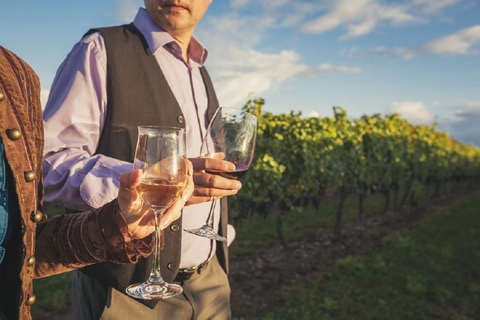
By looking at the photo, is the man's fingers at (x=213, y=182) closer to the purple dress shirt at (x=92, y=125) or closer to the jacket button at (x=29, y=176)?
the purple dress shirt at (x=92, y=125)

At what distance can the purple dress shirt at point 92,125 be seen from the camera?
1.69m

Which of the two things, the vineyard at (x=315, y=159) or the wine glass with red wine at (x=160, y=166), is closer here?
the wine glass with red wine at (x=160, y=166)

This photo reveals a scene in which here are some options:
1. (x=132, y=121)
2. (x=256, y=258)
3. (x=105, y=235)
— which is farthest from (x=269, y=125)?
(x=105, y=235)

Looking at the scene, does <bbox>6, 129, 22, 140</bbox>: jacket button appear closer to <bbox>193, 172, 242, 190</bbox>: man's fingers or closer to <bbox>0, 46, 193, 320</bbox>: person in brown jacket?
<bbox>0, 46, 193, 320</bbox>: person in brown jacket

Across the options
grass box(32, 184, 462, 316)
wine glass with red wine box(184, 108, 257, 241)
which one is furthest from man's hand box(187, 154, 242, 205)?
grass box(32, 184, 462, 316)

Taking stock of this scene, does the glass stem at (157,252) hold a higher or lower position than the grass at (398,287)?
higher

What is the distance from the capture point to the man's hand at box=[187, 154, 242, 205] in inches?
58.8

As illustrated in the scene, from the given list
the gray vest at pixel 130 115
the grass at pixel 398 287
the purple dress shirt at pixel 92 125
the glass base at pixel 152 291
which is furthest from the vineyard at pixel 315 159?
the glass base at pixel 152 291

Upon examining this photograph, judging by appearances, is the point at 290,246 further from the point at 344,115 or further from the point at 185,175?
the point at 185,175

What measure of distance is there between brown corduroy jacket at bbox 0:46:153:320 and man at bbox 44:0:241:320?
31 cm

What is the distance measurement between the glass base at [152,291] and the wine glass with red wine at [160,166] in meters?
0.16

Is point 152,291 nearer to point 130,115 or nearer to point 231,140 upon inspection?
point 231,140

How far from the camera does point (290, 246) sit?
30.1ft

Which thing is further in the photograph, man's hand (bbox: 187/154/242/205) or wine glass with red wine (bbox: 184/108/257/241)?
wine glass with red wine (bbox: 184/108/257/241)
